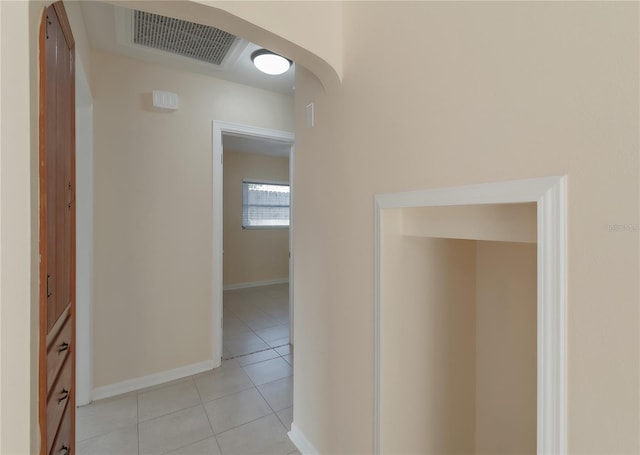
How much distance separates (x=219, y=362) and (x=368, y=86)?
8.76ft

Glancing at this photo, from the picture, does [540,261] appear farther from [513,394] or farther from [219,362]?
[219,362]

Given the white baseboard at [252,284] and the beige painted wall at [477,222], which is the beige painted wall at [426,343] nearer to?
the beige painted wall at [477,222]

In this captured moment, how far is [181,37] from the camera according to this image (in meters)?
2.10

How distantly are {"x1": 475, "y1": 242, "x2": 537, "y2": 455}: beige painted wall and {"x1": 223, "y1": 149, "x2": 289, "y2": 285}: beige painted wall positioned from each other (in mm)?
4837

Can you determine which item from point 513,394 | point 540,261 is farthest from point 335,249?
point 513,394

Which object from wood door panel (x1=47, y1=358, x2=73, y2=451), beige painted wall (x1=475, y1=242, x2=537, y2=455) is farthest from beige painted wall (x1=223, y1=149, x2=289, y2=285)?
beige painted wall (x1=475, y1=242, x2=537, y2=455)

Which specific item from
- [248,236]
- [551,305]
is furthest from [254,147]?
[551,305]

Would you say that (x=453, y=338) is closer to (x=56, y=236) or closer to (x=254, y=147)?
(x=56, y=236)

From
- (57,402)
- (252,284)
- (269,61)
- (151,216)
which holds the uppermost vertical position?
(269,61)

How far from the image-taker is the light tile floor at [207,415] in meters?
1.83

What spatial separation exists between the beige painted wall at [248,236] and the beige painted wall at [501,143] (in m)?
4.46

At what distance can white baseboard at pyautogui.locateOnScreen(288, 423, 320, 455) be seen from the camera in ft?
5.68

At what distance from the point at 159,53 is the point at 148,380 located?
261cm

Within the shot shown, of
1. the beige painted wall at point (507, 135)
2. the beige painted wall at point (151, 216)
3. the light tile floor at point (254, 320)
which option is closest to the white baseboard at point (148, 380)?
the beige painted wall at point (151, 216)
